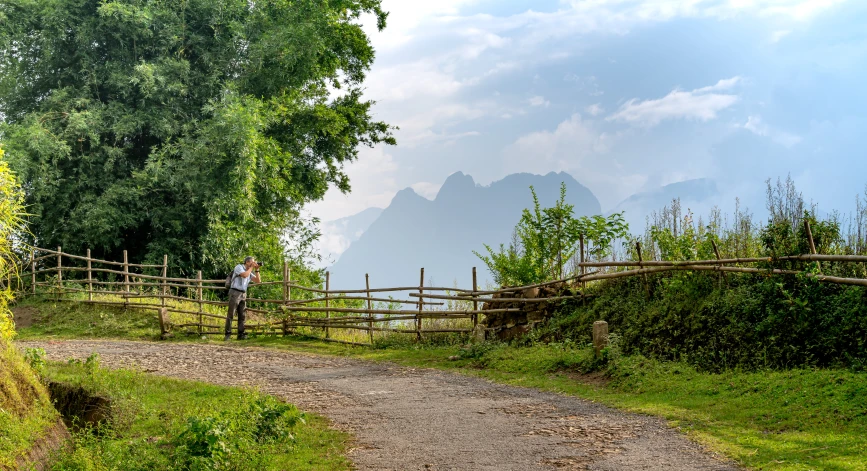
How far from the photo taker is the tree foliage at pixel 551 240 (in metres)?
12.9

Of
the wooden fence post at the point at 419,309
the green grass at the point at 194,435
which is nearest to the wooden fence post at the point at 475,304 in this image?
the wooden fence post at the point at 419,309

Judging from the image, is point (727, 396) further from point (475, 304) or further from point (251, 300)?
point (251, 300)

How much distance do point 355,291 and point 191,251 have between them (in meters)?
7.16

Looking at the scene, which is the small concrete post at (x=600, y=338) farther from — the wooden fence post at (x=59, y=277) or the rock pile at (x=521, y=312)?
the wooden fence post at (x=59, y=277)

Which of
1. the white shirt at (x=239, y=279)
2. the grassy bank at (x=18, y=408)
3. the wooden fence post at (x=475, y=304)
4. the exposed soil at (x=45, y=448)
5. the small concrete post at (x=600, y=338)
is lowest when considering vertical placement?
the exposed soil at (x=45, y=448)

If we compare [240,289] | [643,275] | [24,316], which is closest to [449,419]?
[643,275]

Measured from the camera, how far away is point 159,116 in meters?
20.5

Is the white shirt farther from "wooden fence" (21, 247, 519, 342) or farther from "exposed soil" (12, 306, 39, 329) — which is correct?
"exposed soil" (12, 306, 39, 329)

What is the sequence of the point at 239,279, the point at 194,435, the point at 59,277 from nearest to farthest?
1. the point at 194,435
2. the point at 239,279
3. the point at 59,277

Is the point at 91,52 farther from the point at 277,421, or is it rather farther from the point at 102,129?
the point at 277,421

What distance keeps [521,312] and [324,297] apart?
6.14 metres

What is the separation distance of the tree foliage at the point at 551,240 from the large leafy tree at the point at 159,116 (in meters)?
8.11

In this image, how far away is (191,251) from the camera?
20.4 meters

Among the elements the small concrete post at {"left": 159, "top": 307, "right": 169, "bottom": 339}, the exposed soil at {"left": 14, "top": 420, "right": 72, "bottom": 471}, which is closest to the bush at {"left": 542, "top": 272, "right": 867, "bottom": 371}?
the exposed soil at {"left": 14, "top": 420, "right": 72, "bottom": 471}
